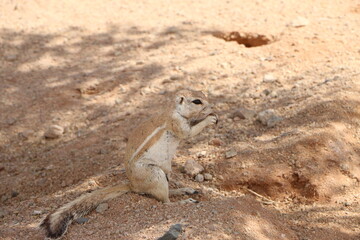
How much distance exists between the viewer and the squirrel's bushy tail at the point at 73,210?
387 centimetres

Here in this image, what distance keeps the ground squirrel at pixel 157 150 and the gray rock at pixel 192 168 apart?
17.0 inches

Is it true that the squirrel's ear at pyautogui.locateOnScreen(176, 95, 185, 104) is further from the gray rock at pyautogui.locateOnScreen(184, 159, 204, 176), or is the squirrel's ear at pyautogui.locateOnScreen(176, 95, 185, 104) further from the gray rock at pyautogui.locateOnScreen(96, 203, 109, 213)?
the gray rock at pyautogui.locateOnScreen(96, 203, 109, 213)

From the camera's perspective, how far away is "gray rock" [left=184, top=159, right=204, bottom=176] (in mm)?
5152

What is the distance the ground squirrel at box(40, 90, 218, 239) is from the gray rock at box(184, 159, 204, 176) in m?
0.43

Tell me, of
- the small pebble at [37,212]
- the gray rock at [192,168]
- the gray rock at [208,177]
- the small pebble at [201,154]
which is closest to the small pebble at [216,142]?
the small pebble at [201,154]

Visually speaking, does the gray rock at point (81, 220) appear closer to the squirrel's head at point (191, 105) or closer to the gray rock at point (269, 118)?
the squirrel's head at point (191, 105)

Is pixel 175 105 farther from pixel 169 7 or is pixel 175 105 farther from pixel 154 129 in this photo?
pixel 169 7

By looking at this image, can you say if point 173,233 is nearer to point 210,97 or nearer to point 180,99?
point 180,99

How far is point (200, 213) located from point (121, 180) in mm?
1309

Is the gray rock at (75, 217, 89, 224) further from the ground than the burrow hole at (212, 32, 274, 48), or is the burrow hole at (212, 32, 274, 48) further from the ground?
the burrow hole at (212, 32, 274, 48)

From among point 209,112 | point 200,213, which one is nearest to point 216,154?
point 209,112

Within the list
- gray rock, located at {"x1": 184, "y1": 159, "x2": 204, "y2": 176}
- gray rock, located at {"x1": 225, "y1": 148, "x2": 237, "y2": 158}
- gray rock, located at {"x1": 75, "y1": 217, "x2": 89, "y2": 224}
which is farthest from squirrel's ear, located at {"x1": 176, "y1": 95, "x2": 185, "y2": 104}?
gray rock, located at {"x1": 75, "y1": 217, "x2": 89, "y2": 224}

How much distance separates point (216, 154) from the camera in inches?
214

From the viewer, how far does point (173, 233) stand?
12.1ft
